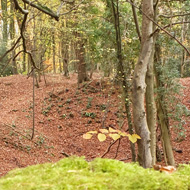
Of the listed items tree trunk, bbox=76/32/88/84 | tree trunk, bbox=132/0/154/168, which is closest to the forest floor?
tree trunk, bbox=76/32/88/84

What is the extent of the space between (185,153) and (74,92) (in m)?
7.32

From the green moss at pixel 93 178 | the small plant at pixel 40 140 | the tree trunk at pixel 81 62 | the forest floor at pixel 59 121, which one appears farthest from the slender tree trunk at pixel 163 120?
the tree trunk at pixel 81 62

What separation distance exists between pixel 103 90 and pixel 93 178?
31.3ft

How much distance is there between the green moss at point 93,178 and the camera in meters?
0.91

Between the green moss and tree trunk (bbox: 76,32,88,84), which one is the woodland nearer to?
tree trunk (bbox: 76,32,88,84)

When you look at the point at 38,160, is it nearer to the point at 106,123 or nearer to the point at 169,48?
the point at 106,123

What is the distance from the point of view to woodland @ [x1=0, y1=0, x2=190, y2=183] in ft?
13.0

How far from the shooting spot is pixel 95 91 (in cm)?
1348

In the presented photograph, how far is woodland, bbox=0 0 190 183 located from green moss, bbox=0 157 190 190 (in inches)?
37.3

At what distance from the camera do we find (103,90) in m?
10.6

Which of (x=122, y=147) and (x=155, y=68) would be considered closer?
(x=155, y=68)

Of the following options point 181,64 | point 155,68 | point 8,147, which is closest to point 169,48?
point 155,68

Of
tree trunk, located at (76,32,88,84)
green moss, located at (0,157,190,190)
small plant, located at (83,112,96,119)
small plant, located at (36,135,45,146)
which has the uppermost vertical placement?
tree trunk, located at (76,32,88,84)

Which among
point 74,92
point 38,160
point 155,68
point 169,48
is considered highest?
point 169,48
